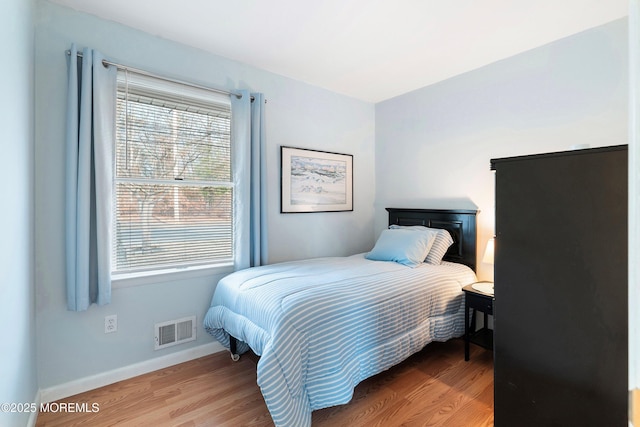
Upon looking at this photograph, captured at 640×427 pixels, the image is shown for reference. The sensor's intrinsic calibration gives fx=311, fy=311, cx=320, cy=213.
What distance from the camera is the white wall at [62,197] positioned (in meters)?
2.01

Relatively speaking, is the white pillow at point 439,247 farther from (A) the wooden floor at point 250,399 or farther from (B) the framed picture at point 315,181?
(B) the framed picture at point 315,181

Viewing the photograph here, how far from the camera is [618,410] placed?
47.1 inches

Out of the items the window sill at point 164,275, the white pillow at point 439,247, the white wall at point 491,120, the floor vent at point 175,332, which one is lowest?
the floor vent at point 175,332

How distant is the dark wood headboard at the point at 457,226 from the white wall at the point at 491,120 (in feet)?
0.27

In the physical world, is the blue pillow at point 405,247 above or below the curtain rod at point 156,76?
below

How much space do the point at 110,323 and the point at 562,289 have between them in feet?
9.00

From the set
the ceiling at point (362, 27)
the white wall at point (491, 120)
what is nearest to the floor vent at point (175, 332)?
the ceiling at point (362, 27)

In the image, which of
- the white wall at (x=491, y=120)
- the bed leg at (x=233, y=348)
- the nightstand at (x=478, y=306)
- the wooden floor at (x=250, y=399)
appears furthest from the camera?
the bed leg at (x=233, y=348)

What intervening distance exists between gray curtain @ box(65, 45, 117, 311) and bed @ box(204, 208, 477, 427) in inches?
33.1

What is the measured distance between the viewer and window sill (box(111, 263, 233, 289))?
227 cm

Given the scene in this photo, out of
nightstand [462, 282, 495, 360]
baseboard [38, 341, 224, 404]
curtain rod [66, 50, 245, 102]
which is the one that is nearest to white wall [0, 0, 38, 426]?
baseboard [38, 341, 224, 404]

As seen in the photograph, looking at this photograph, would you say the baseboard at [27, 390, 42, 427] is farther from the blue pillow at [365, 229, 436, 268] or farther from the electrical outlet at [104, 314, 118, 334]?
the blue pillow at [365, 229, 436, 268]

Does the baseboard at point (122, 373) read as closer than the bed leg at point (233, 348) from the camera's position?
Yes

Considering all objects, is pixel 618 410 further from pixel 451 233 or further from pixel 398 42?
pixel 398 42
